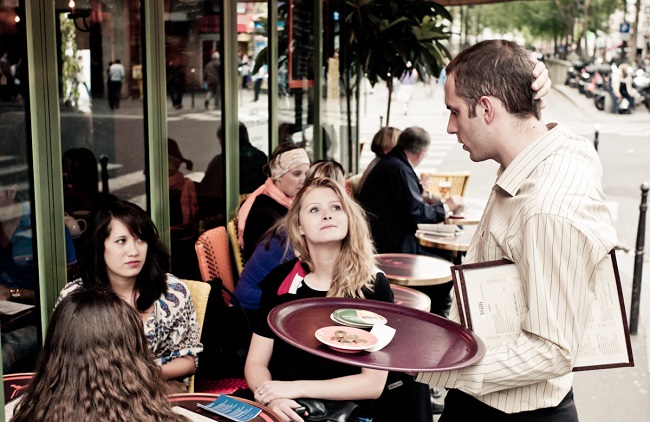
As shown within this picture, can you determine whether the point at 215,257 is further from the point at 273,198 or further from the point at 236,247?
the point at 273,198

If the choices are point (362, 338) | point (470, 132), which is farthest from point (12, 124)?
point (470, 132)

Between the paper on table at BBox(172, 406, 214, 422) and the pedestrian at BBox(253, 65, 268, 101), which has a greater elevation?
the pedestrian at BBox(253, 65, 268, 101)

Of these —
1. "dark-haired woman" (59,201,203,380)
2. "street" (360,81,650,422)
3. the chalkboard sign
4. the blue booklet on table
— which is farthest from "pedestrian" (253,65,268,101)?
the blue booklet on table

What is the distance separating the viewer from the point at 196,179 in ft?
18.5

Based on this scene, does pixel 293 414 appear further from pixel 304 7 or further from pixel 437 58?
pixel 437 58

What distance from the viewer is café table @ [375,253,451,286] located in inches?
210

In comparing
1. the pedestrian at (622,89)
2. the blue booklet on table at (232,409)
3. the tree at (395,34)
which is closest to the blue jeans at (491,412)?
the blue booklet on table at (232,409)

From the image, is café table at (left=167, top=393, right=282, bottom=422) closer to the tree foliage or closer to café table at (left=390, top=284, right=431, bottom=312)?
café table at (left=390, top=284, right=431, bottom=312)

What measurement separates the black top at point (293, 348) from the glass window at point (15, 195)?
1130mm

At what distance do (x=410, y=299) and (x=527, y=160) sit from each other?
2.70 meters

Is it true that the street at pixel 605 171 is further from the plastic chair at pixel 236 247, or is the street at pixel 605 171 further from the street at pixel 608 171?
the plastic chair at pixel 236 247

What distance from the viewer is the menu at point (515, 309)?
2.05 m

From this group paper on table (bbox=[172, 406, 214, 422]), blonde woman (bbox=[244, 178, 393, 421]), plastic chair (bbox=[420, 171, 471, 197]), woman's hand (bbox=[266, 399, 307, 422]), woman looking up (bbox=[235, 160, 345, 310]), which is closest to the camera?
paper on table (bbox=[172, 406, 214, 422])

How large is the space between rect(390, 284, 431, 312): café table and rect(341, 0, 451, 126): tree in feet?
15.3
